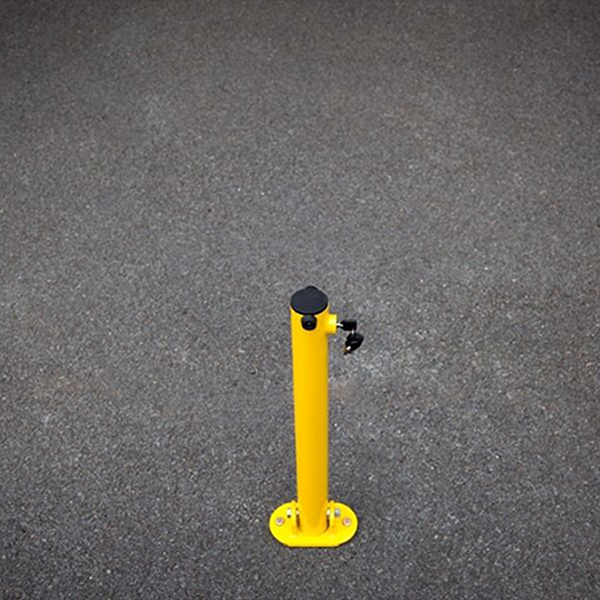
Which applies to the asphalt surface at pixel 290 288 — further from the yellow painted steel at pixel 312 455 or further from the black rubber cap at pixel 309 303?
the black rubber cap at pixel 309 303

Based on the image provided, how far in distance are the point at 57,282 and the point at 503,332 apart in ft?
5.09

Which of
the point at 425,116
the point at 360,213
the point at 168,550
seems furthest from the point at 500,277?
the point at 168,550

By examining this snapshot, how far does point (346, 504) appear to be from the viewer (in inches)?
110

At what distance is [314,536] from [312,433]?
0.46 metres

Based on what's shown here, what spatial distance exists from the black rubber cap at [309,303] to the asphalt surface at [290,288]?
2.94ft

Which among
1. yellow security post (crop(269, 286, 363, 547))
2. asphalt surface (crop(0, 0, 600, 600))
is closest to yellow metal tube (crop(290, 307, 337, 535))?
yellow security post (crop(269, 286, 363, 547))

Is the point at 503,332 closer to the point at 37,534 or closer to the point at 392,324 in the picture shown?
the point at 392,324

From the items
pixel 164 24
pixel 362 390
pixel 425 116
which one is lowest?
pixel 362 390

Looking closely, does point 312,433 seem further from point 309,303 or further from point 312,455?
point 309,303

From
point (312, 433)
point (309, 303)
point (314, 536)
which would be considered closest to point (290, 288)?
point (314, 536)

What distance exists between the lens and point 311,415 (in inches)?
91.6

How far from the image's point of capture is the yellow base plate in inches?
106

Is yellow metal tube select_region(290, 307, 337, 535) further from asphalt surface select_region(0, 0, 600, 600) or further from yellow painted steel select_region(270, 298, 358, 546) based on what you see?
asphalt surface select_region(0, 0, 600, 600)

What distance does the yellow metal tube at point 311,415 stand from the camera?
2.13 meters
